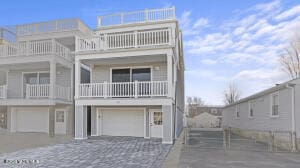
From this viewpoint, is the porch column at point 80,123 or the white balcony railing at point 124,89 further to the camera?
the porch column at point 80,123

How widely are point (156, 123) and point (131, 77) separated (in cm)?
333

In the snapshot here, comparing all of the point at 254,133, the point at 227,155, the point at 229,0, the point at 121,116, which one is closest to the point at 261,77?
the point at 254,133

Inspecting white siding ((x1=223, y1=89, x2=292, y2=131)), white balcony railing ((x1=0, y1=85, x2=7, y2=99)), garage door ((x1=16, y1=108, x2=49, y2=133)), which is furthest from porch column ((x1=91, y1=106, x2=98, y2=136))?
white siding ((x1=223, y1=89, x2=292, y2=131))

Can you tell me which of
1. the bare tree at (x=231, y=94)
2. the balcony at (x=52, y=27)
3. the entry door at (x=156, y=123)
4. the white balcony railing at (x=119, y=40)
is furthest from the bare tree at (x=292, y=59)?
the balcony at (x=52, y=27)

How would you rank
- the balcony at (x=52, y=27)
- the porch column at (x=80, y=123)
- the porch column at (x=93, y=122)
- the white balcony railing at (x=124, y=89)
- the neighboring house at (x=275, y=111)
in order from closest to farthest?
the neighboring house at (x=275, y=111)
the white balcony railing at (x=124, y=89)
the porch column at (x=80, y=123)
the porch column at (x=93, y=122)
the balcony at (x=52, y=27)

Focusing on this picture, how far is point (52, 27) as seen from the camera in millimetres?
19172

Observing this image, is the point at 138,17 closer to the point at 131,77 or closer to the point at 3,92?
the point at 131,77

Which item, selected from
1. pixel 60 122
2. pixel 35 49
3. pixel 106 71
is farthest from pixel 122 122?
pixel 35 49

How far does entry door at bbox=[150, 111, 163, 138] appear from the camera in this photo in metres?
15.3

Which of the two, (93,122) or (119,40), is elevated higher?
(119,40)

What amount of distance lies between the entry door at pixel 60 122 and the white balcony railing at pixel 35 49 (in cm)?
404

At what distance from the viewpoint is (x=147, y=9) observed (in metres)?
16.6

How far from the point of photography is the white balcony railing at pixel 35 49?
627 inches

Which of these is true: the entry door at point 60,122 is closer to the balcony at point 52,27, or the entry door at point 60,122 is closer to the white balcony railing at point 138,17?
the balcony at point 52,27
